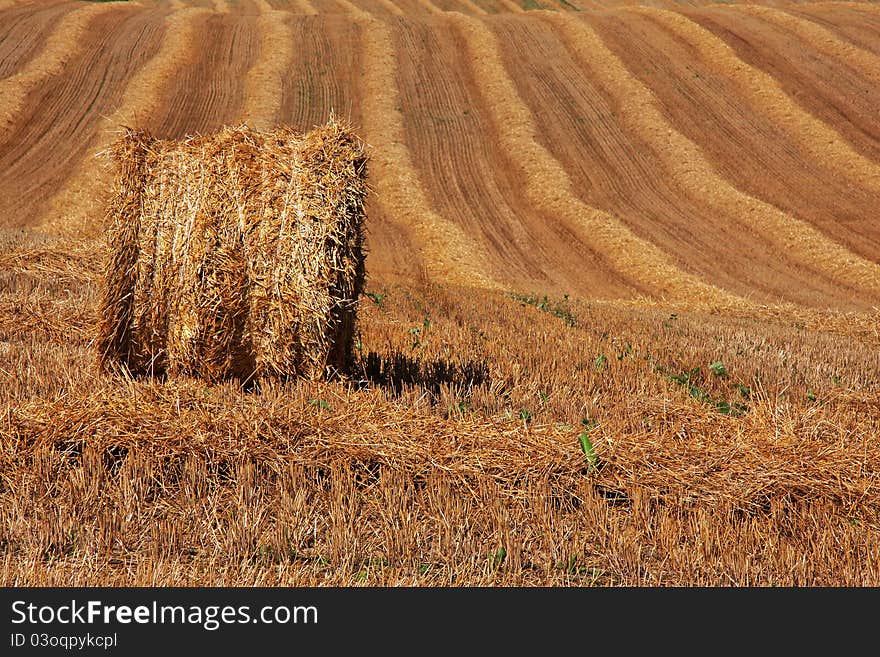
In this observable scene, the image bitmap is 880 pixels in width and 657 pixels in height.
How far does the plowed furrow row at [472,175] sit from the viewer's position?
19609 millimetres

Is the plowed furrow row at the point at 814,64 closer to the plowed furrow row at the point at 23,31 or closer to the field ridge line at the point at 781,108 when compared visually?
the field ridge line at the point at 781,108

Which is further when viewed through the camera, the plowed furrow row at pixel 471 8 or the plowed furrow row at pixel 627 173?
the plowed furrow row at pixel 471 8

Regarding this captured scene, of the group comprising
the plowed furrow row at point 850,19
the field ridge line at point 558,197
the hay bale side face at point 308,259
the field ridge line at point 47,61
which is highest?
the hay bale side face at point 308,259

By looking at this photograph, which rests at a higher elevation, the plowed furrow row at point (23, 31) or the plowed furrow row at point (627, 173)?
the plowed furrow row at point (23, 31)

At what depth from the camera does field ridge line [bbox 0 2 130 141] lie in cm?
2616

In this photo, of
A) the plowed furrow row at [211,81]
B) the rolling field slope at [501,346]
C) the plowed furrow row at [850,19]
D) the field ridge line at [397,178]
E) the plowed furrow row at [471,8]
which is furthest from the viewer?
the plowed furrow row at [471,8]

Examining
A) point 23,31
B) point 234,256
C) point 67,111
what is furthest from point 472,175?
point 23,31

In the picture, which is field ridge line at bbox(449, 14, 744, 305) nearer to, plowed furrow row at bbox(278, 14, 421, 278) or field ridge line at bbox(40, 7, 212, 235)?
plowed furrow row at bbox(278, 14, 421, 278)

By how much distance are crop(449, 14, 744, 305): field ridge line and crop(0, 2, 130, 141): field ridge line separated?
1554 cm

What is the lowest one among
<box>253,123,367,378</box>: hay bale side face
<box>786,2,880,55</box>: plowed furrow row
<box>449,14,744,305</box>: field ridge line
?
<box>449,14,744,305</box>: field ridge line

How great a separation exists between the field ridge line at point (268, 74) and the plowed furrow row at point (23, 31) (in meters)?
8.10

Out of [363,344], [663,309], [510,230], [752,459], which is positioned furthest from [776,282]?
[752,459]

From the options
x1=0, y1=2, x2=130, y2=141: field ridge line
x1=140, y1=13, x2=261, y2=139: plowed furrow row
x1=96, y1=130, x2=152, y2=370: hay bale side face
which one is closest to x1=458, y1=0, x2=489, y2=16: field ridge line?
x1=140, y1=13, x2=261, y2=139: plowed furrow row

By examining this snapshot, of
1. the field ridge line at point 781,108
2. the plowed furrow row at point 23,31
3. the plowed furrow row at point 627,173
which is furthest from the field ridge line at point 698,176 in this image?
the plowed furrow row at point 23,31
